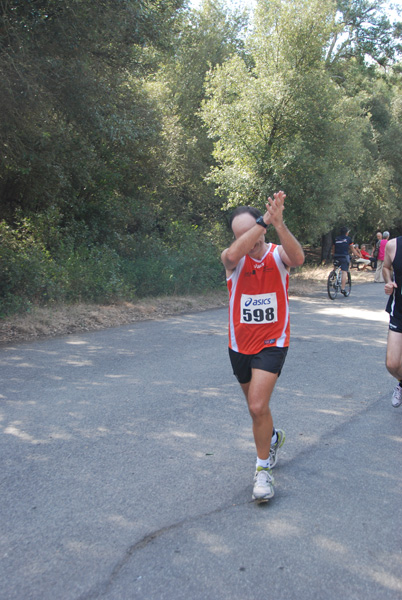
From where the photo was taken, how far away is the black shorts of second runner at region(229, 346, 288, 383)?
3.84m

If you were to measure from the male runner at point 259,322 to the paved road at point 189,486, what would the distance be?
486 mm

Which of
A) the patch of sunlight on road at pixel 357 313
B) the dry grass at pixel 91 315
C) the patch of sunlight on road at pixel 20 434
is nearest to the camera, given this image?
the patch of sunlight on road at pixel 20 434

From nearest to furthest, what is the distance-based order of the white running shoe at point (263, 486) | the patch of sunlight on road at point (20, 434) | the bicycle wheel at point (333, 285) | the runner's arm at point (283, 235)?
the runner's arm at point (283, 235) → the white running shoe at point (263, 486) → the patch of sunlight on road at point (20, 434) → the bicycle wheel at point (333, 285)

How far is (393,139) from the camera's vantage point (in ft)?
112

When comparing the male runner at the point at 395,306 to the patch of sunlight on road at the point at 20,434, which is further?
the male runner at the point at 395,306

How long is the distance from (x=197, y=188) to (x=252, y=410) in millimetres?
20253

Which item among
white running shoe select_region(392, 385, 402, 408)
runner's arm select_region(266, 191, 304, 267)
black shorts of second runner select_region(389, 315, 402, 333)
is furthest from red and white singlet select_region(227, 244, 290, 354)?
white running shoe select_region(392, 385, 402, 408)

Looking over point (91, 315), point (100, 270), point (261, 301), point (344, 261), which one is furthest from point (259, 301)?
point (344, 261)

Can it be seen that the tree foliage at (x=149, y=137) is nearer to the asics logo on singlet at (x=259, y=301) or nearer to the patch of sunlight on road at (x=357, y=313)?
the patch of sunlight on road at (x=357, y=313)

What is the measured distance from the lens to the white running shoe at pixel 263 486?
3.72m

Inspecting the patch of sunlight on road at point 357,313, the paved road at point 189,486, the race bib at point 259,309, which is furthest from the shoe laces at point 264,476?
the patch of sunlight on road at point 357,313

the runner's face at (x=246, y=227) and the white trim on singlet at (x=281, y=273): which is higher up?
the runner's face at (x=246, y=227)

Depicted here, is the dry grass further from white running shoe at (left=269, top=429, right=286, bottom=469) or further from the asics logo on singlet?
the asics logo on singlet

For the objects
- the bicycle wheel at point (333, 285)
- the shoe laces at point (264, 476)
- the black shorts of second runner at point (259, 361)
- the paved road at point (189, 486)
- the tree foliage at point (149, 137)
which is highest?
the tree foliage at point (149, 137)
